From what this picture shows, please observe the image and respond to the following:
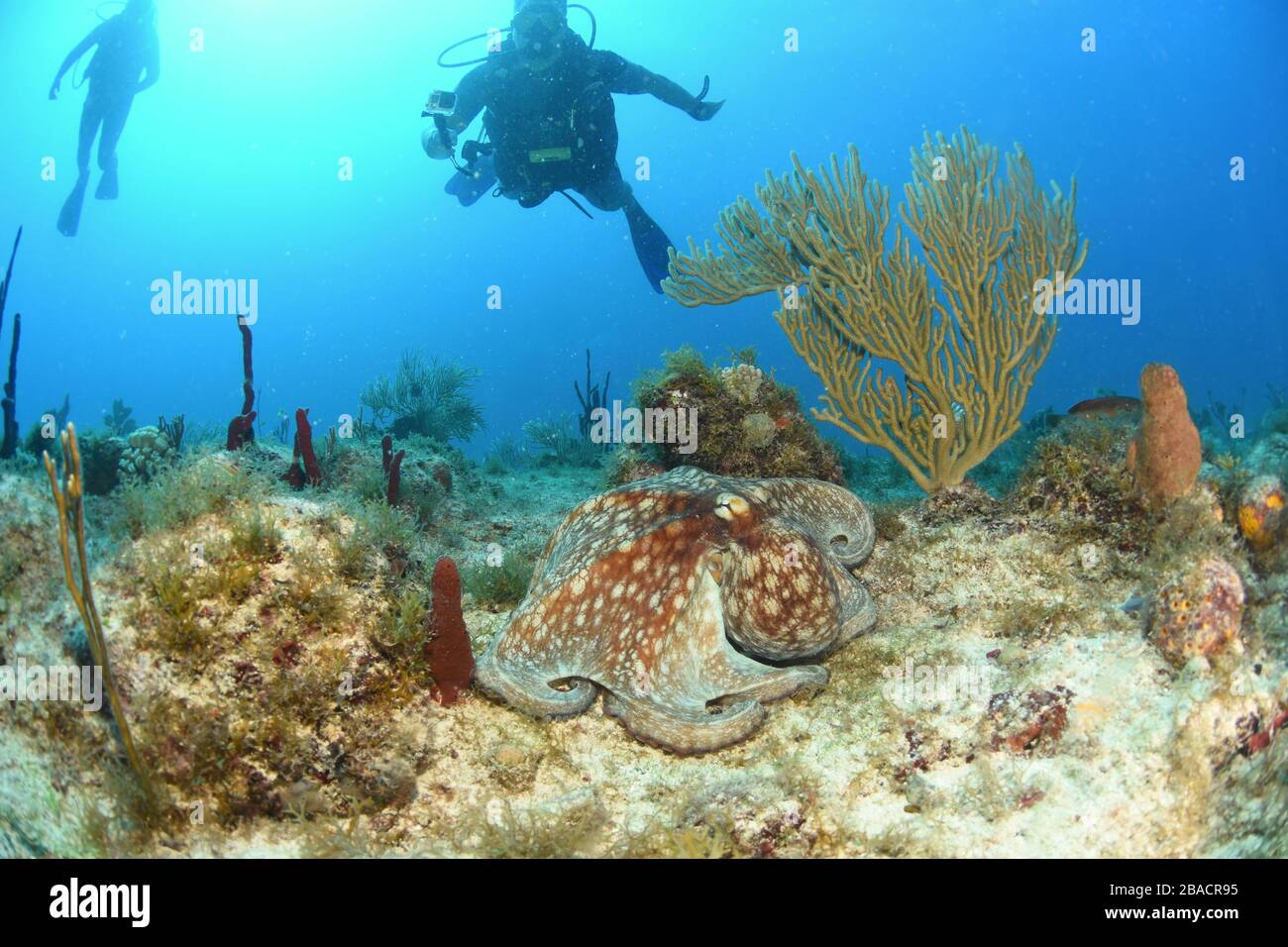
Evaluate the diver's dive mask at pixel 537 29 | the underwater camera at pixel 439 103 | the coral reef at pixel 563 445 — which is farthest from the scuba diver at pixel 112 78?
the coral reef at pixel 563 445

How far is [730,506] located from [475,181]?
12775mm

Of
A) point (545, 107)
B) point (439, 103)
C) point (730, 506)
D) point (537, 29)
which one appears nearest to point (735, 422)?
A: point (730, 506)

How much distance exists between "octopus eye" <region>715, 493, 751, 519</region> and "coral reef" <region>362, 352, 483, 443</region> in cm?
888

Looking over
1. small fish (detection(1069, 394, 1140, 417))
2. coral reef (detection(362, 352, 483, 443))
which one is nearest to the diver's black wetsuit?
coral reef (detection(362, 352, 483, 443))

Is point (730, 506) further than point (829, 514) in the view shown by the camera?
No

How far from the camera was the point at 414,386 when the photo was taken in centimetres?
1223

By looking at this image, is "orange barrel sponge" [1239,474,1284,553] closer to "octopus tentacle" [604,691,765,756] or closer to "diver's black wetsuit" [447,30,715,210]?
"octopus tentacle" [604,691,765,756]

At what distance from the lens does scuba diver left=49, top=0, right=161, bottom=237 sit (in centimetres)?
1792

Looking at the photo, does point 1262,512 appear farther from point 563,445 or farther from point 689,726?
point 563,445

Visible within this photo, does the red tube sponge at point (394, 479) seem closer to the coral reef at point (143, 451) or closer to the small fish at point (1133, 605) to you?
the coral reef at point (143, 451)

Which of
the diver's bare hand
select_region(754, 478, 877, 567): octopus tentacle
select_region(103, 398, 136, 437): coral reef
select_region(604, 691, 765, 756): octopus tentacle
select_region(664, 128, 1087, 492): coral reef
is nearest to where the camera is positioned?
select_region(604, 691, 765, 756): octopus tentacle

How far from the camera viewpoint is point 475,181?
13.8 metres

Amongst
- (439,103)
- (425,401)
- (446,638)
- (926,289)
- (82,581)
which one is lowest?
(446,638)
